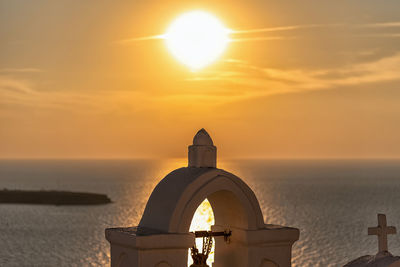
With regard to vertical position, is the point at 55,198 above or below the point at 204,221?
above

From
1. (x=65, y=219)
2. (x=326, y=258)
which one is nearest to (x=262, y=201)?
(x=65, y=219)

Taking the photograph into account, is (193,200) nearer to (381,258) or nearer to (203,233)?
(203,233)

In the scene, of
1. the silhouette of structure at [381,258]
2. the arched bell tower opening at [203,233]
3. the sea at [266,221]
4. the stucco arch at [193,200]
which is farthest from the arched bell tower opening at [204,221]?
the sea at [266,221]

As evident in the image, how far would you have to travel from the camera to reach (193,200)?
11.1 metres

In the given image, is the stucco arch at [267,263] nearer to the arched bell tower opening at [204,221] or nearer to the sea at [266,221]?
the arched bell tower opening at [204,221]

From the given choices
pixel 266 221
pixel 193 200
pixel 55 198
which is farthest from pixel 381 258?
pixel 55 198

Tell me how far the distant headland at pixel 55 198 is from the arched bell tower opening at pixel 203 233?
13233 centimetres

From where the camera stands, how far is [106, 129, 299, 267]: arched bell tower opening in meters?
10.9

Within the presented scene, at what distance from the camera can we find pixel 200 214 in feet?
41.2

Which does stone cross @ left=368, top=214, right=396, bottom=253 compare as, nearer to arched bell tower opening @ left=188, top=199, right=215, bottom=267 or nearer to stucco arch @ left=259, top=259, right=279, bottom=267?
stucco arch @ left=259, top=259, right=279, bottom=267

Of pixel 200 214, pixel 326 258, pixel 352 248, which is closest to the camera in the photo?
pixel 200 214

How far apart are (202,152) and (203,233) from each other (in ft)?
4.43

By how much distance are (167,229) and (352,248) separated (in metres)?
78.2

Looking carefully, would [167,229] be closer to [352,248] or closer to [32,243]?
[352,248]
